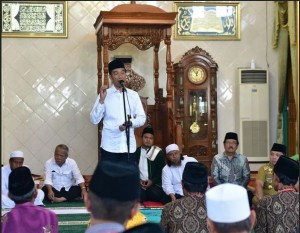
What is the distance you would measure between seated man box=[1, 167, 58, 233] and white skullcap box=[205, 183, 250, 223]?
1.34 metres

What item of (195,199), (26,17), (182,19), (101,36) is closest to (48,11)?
(26,17)

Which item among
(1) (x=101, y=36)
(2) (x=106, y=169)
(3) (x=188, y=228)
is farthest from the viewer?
(1) (x=101, y=36)

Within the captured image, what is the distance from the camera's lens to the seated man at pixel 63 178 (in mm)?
6434

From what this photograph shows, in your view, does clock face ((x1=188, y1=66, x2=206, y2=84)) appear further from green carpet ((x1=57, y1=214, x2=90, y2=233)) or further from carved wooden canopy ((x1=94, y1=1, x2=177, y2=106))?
green carpet ((x1=57, y1=214, x2=90, y2=233))

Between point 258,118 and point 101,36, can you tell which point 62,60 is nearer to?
point 101,36

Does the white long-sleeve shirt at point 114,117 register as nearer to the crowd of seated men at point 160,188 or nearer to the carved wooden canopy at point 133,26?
the crowd of seated men at point 160,188

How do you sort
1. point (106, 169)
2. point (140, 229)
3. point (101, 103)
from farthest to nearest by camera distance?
point (101, 103)
point (140, 229)
point (106, 169)

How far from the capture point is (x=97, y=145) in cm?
830

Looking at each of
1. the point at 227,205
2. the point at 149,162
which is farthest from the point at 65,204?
the point at 227,205

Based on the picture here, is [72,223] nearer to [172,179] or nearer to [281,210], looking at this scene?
[172,179]

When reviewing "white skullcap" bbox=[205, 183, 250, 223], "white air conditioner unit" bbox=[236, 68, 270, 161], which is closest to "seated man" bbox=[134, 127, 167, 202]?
"white air conditioner unit" bbox=[236, 68, 270, 161]

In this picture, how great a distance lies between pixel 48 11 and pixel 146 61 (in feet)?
5.06

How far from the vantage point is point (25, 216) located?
2.93 metres

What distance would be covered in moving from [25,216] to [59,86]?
5460 mm
